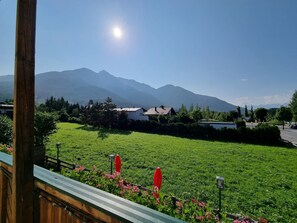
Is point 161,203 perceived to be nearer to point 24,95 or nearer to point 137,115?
point 24,95

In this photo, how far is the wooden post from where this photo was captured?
120cm

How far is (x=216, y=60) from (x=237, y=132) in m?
9.00

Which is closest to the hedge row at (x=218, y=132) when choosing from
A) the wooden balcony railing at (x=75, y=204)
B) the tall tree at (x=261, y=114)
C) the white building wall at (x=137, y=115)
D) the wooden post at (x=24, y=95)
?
the white building wall at (x=137, y=115)

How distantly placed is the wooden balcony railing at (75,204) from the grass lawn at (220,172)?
12.9 ft

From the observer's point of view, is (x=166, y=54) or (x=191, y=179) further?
(x=166, y=54)

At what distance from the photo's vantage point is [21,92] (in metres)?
1.20

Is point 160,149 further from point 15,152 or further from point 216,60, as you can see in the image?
point 15,152

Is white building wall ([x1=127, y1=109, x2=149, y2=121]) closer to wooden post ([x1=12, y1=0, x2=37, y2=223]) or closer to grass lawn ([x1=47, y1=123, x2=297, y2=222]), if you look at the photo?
grass lawn ([x1=47, y1=123, x2=297, y2=222])

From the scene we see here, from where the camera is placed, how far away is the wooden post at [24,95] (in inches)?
47.1

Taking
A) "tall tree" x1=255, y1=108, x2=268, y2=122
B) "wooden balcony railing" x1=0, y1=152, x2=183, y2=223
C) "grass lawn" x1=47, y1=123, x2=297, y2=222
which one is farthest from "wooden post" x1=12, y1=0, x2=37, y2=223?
"tall tree" x1=255, y1=108, x2=268, y2=122

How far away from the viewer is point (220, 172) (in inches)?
392

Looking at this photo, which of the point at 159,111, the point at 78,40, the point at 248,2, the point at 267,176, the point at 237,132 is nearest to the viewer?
the point at 78,40

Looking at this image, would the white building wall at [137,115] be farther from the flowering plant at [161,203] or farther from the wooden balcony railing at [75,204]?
the wooden balcony railing at [75,204]

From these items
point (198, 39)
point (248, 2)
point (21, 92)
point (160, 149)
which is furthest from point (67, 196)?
point (160, 149)
